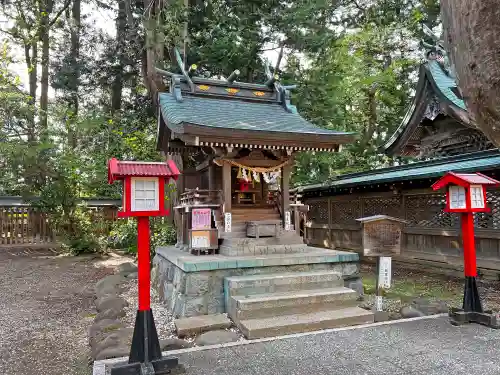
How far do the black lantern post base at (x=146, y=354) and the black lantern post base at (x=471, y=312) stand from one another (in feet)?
12.7

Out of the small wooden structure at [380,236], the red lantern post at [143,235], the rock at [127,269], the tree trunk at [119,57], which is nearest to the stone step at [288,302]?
the small wooden structure at [380,236]

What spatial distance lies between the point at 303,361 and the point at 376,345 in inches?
41.0

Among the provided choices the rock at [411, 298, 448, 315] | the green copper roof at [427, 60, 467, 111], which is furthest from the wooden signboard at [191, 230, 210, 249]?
the green copper roof at [427, 60, 467, 111]

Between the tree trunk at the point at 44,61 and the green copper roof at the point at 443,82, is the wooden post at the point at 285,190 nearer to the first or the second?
the green copper roof at the point at 443,82

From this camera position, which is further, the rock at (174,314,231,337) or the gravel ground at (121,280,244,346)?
the gravel ground at (121,280,244,346)

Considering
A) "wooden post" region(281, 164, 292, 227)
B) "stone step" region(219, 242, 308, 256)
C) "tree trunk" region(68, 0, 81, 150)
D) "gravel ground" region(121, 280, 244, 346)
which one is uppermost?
"tree trunk" region(68, 0, 81, 150)

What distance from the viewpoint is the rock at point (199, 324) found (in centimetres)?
507

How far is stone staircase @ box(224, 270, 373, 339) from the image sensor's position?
5.03 metres

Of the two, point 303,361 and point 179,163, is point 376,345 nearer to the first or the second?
point 303,361

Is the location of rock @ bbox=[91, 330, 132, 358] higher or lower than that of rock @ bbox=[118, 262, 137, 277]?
lower

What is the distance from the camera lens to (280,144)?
7.32 m

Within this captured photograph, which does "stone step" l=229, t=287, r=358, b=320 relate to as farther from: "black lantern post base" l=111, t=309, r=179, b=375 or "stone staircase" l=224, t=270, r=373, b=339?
"black lantern post base" l=111, t=309, r=179, b=375

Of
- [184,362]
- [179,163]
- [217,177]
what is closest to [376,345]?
[184,362]

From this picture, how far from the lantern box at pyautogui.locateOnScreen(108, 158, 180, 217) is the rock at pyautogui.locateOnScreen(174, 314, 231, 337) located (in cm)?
196
